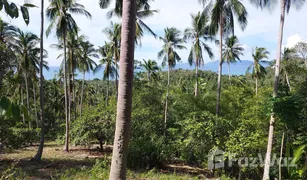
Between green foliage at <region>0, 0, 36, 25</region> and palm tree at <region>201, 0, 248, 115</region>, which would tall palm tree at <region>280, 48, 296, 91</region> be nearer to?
palm tree at <region>201, 0, 248, 115</region>

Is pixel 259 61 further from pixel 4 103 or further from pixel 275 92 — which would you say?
pixel 4 103

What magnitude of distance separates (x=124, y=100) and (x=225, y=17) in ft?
47.2

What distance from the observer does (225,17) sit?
55.0 feet

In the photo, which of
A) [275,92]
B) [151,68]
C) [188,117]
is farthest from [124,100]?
[151,68]

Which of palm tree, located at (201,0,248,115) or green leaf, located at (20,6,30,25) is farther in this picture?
palm tree, located at (201,0,248,115)

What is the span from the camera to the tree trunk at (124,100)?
13.4ft

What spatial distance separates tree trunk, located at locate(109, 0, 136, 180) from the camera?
4.08 meters

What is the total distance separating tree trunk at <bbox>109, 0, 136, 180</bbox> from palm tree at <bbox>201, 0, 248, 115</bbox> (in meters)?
12.3

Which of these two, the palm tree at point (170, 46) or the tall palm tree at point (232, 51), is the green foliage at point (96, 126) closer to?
the palm tree at point (170, 46)

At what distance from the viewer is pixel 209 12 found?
16.9 meters

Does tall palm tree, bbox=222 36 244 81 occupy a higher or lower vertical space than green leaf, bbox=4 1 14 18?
higher

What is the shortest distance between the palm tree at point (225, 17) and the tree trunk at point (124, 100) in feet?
40.3

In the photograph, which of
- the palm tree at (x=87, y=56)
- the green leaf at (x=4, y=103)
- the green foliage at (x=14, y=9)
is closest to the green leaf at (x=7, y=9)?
the green foliage at (x=14, y=9)

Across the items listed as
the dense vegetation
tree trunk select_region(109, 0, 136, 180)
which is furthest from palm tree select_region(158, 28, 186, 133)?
tree trunk select_region(109, 0, 136, 180)
